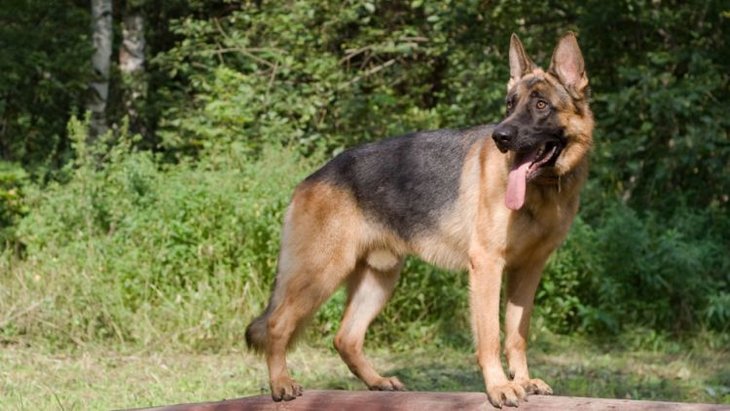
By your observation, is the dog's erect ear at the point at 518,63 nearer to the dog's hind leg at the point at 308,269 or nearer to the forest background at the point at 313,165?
the dog's hind leg at the point at 308,269

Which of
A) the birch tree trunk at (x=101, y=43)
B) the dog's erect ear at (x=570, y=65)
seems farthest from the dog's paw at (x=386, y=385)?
the birch tree trunk at (x=101, y=43)

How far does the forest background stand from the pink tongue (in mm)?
2711

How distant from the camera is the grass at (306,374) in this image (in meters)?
7.20

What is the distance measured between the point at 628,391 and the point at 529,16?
20.2 feet

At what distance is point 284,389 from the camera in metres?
5.84

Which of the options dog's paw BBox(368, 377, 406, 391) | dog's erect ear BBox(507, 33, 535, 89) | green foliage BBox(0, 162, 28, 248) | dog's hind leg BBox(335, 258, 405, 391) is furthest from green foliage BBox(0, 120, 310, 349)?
dog's erect ear BBox(507, 33, 535, 89)

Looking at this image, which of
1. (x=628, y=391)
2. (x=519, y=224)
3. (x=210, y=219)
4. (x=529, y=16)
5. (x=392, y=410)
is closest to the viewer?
(x=392, y=410)

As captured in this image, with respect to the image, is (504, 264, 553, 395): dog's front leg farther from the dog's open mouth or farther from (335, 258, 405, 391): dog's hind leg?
(335, 258, 405, 391): dog's hind leg

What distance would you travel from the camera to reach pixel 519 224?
5.64m

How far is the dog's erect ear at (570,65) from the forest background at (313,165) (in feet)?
9.31

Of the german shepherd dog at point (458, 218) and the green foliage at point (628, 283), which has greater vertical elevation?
the german shepherd dog at point (458, 218)

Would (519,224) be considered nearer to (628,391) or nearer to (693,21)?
(628,391)

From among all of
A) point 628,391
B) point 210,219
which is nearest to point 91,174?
point 210,219

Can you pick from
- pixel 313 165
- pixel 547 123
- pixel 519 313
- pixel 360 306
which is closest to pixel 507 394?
pixel 519 313
